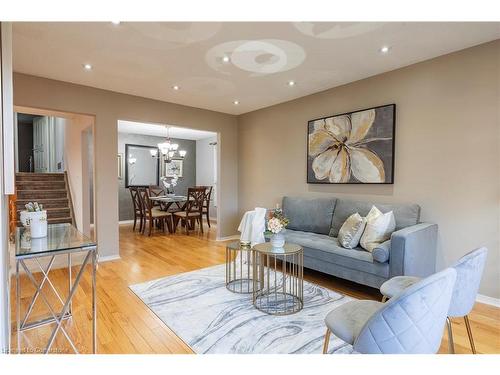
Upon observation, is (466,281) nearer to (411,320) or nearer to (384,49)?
(411,320)

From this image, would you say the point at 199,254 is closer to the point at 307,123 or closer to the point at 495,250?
the point at 307,123

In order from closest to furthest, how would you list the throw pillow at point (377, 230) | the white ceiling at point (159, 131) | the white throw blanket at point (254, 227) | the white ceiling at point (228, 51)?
the white ceiling at point (228, 51) → the throw pillow at point (377, 230) → the white throw blanket at point (254, 227) → the white ceiling at point (159, 131)

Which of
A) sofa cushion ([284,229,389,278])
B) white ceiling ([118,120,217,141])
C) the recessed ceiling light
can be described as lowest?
sofa cushion ([284,229,389,278])

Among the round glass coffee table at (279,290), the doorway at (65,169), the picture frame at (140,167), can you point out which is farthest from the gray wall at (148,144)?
the round glass coffee table at (279,290)

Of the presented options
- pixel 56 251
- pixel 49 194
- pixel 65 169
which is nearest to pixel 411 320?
pixel 56 251

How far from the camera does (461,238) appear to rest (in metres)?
2.78

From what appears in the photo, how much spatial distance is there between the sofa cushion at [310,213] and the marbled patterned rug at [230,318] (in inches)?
37.8

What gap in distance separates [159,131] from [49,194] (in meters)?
2.89

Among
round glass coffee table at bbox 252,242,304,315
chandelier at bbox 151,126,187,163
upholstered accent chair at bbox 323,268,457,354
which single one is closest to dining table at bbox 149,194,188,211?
chandelier at bbox 151,126,187,163

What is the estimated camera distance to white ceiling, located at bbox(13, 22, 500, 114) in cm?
235

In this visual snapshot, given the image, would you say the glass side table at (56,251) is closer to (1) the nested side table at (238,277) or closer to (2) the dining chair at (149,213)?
(1) the nested side table at (238,277)

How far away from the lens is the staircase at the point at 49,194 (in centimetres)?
580

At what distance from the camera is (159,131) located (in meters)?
7.32

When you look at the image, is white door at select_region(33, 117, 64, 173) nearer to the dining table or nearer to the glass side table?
the dining table
